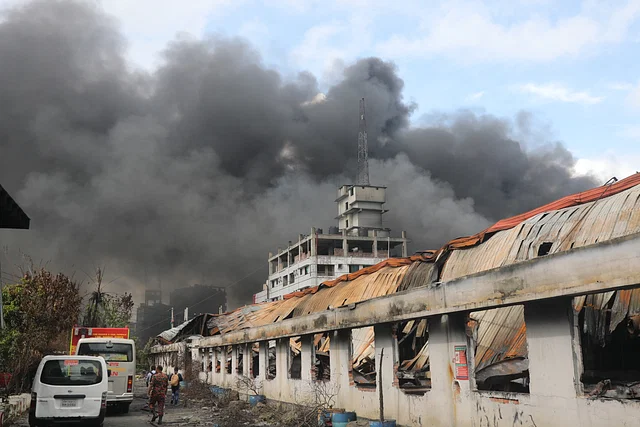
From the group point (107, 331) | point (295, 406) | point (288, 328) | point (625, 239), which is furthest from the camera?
point (107, 331)

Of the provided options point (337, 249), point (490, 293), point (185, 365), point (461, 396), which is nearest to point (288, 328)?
point (461, 396)

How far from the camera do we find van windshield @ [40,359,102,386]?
1348 cm

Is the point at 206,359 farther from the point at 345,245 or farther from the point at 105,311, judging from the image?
the point at 345,245

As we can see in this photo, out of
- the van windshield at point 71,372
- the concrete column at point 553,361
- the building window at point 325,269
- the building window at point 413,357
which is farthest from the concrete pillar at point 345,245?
the concrete column at point 553,361

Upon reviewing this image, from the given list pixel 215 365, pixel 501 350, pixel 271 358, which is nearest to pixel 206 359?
pixel 215 365

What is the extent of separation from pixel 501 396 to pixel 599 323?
1.83 m

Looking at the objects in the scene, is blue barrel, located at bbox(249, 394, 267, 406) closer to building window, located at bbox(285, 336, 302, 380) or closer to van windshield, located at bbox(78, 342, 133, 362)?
building window, located at bbox(285, 336, 302, 380)

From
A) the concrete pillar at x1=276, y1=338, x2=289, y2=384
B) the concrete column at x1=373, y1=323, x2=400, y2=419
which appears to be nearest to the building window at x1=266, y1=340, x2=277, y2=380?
the concrete pillar at x1=276, y1=338, x2=289, y2=384

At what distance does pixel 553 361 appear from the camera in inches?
301

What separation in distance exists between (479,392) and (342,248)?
276 feet

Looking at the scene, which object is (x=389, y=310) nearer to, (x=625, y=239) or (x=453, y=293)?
(x=453, y=293)

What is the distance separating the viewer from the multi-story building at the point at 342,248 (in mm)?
89625

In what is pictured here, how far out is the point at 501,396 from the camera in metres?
8.58

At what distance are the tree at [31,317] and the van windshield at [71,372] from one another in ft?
15.2
